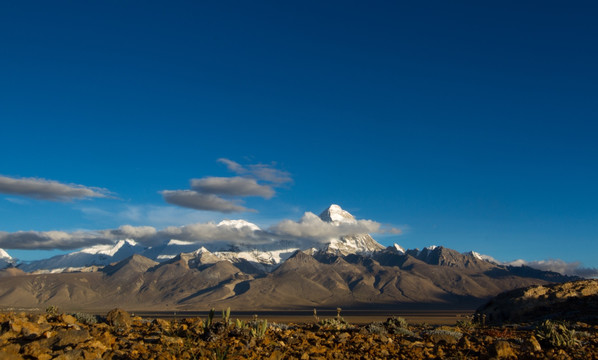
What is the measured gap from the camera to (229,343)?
11602 mm

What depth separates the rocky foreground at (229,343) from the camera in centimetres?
1012

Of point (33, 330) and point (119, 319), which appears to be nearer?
point (33, 330)

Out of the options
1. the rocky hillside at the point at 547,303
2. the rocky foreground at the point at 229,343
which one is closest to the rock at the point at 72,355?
the rocky foreground at the point at 229,343

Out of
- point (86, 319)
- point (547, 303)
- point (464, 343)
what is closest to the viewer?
point (464, 343)

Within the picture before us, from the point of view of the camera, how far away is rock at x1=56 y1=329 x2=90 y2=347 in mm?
10278

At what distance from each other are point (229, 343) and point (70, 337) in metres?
3.86

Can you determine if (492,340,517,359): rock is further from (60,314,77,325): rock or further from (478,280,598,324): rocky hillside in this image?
(478,280,598,324): rocky hillside

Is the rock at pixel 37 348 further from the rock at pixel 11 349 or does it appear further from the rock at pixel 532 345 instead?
the rock at pixel 532 345

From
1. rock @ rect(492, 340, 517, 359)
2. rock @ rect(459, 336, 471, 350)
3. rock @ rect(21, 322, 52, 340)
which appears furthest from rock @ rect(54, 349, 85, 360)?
rock @ rect(492, 340, 517, 359)

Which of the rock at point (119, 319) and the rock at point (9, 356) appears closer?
the rock at point (9, 356)

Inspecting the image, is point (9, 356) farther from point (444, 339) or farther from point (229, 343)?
point (444, 339)

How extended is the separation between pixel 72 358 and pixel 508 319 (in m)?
28.1

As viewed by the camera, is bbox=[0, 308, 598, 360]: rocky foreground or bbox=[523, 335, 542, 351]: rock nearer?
bbox=[0, 308, 598, 360]: rocky foreground

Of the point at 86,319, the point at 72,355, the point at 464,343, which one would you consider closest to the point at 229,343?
the point at 72,355
